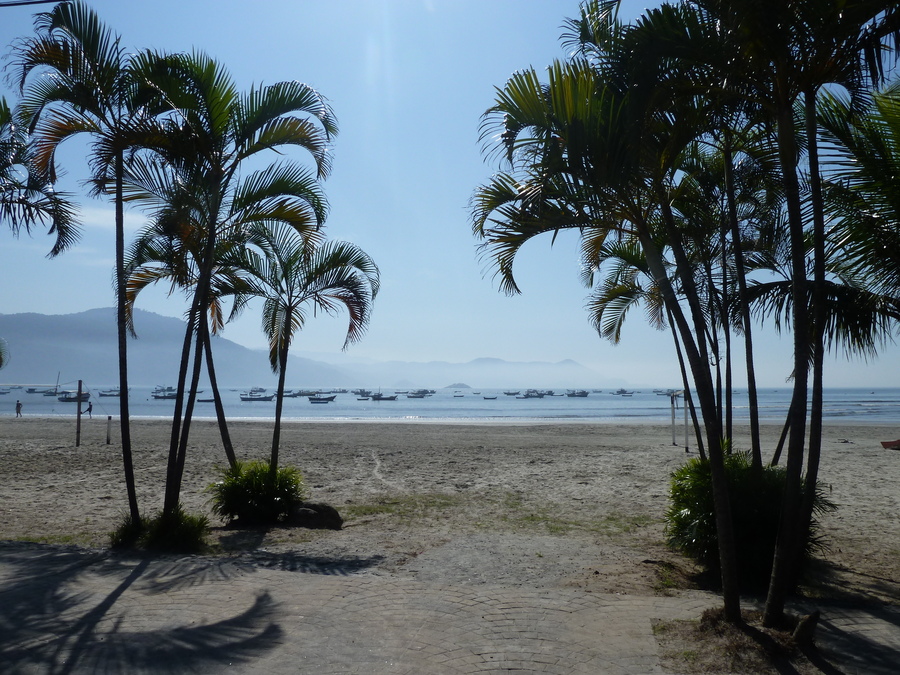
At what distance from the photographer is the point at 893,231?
5297 millimetres

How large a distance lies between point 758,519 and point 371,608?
11.1ft

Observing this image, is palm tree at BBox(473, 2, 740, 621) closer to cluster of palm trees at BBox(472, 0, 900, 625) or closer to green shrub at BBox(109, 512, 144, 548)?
cluster of palm trees at BBox(472, 0, 900, 625)

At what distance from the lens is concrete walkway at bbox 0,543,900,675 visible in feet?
12.6

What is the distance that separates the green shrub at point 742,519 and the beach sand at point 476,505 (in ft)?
1.34

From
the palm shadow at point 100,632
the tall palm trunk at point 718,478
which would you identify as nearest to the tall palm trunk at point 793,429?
the tall palm trunk at point 718,478

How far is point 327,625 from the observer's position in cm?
450

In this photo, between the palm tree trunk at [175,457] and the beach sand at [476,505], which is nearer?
the beach sand at [476,505]

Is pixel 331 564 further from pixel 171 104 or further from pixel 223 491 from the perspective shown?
pixel 171 104

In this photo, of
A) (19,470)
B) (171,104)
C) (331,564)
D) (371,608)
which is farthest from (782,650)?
(19,470)

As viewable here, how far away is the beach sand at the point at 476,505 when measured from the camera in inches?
257

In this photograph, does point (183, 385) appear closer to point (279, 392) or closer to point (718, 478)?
point (279, 392)

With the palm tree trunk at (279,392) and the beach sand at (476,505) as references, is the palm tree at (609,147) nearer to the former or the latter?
the beach sand at (476,505)

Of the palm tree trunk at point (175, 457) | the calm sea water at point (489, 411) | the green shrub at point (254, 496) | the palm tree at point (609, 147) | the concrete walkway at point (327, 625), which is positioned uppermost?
the palm tree at point (609, 147)

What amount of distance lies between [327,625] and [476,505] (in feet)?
20.3
